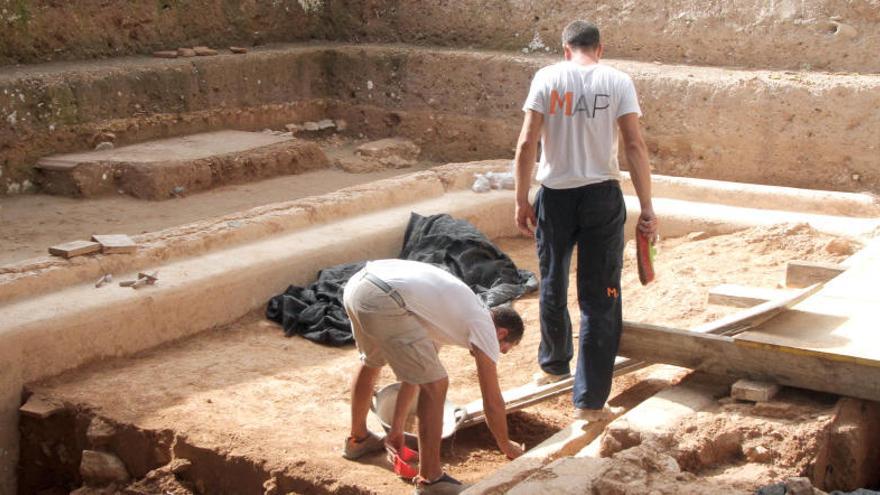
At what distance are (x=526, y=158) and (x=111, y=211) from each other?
510cm

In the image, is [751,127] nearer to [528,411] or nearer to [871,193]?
[871,193]

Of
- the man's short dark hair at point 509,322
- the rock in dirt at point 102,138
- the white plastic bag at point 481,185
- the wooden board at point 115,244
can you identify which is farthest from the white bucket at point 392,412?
the rock in dirt at point 102,138

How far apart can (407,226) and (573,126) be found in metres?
3.25

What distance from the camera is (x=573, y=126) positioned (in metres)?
4.90

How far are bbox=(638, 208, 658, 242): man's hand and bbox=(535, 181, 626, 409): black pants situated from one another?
9 centimetres

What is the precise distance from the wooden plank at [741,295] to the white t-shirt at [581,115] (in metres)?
1.65

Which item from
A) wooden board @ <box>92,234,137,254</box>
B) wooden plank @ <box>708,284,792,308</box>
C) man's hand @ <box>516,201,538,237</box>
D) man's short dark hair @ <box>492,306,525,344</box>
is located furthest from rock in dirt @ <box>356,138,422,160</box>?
man's short dark hair @ <box>492,306,525,344</box>

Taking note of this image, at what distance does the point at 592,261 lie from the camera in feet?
16.3

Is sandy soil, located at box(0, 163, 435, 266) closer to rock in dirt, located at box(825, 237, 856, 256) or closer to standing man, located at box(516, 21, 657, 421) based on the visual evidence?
standing man, located at box(516, 21, 657, 421)

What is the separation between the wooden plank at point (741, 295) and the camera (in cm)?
611

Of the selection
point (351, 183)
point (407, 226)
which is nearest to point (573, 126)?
point (407, 226)

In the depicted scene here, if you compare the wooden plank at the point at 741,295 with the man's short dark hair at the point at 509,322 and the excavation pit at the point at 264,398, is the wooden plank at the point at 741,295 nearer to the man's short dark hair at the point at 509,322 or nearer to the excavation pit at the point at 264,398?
the excavation pit at the point at 264,398

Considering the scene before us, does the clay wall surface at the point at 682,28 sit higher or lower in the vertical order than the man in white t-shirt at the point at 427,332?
higher

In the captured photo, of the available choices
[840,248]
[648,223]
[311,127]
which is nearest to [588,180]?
[648,223]
